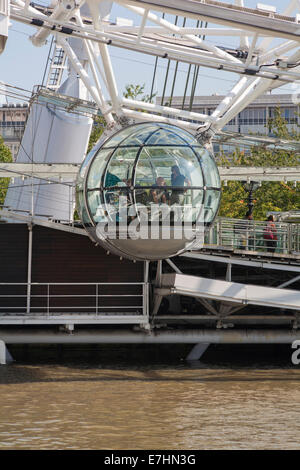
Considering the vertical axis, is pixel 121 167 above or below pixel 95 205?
above

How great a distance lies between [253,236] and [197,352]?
4111mm

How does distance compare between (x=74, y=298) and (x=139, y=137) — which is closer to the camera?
(x=139, y=137)

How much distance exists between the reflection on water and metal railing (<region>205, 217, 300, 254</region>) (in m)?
3.34

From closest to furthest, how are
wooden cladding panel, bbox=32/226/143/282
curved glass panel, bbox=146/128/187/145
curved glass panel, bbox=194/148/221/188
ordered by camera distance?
curved glass panel, bbox=146/128/187/145, curved glass panel, bbox=194/148/221/188, wooden cladding panel, bbox=32/226/143/282

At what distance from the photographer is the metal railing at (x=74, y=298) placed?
1011 inches

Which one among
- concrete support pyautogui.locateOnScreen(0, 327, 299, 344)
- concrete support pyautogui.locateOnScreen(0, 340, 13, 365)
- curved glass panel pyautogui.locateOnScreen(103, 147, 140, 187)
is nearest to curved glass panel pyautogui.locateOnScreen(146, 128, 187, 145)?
curved glass panel pyautogui.locateOnScreen(103, 147, 140, 187)

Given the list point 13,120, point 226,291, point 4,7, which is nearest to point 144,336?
point 226,291

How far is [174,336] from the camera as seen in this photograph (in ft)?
80.6

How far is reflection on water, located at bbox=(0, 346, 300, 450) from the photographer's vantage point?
14.9m

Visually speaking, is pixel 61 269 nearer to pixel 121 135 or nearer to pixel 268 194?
pixel 121 135

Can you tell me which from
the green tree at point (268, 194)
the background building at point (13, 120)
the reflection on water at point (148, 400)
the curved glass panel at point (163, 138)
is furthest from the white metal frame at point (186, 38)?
the background building at point (13, 120)

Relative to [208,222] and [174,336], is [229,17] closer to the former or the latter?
[208,222]

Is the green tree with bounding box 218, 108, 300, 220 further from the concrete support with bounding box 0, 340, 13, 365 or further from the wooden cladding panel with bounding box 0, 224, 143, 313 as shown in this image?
the concrete support with bounding box 0, 340, 13, 365

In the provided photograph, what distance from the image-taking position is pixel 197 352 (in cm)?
2567
